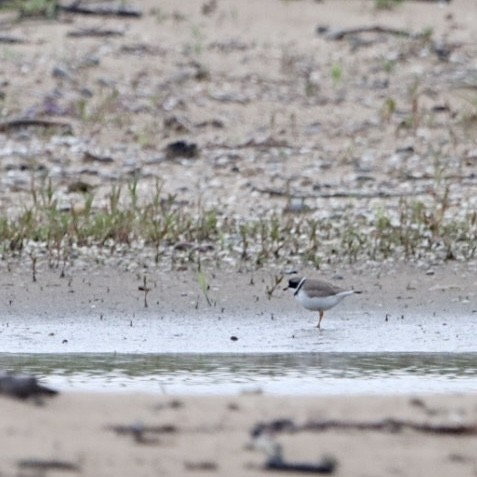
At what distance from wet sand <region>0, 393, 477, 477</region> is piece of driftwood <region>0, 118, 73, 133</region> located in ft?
23.7

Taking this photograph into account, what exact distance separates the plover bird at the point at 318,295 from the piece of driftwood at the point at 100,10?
7545mm

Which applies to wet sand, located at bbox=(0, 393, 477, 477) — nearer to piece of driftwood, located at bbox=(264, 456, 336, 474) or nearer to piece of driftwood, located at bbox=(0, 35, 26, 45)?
piece of driftwood, located at bbox=(264, 456, 336, 474)

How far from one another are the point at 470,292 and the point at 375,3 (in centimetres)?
756

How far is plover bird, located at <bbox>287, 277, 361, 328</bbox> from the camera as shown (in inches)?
303

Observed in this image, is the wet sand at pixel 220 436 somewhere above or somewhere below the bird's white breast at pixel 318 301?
below

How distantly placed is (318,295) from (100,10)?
25.4ft

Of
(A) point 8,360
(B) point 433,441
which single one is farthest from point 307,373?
(B) point 433,441

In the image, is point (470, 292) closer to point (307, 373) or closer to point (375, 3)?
point (307, 373)

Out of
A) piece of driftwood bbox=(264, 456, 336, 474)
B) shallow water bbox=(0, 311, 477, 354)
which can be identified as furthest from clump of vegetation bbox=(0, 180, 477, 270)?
piece of driftwood bbox=(264, 456, 336, 474)

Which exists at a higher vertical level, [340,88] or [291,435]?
[340,88]

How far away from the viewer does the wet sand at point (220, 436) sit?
3920 mm

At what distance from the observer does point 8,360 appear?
7133mm

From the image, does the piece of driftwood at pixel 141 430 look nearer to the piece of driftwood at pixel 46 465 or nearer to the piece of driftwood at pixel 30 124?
the piece of driftwood at pixel 46 465

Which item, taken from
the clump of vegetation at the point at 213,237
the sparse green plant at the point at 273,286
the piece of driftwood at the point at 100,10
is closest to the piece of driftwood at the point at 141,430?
the sparse green plant at the point at 273,286
